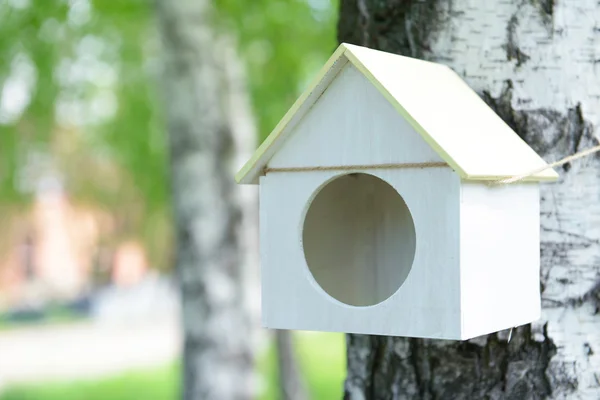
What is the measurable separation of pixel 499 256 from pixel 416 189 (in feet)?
0.54

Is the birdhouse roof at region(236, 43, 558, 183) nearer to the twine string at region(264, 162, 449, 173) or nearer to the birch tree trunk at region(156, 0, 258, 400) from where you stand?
the twine string at region(264, 162, 449, 173)

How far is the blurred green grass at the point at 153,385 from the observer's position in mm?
7977

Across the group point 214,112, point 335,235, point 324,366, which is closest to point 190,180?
point 214,112

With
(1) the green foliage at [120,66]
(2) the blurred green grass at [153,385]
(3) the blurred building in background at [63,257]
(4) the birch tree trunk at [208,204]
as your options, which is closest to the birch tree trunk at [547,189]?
(4) the birch tree trunk at [208,204]

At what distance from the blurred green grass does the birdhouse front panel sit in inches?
233

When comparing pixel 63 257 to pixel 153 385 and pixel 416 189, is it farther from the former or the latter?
pixel 416 189

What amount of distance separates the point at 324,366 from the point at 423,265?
337 inches

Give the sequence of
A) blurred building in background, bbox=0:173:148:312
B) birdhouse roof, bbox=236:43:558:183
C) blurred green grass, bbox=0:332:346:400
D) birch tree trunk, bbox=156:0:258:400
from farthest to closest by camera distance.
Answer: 1. blurred building in background, bbox=0:173:148:312
2. blurred green grass, bbox=0:332:346:400
3. birch tree trunk, bbox=156:0:258:400
4. birdhouse roof, bbox=236:43:558:183

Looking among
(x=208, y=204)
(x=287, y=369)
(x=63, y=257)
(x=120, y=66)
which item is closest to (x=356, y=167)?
(x=208, y=204)

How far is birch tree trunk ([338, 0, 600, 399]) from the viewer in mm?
1276

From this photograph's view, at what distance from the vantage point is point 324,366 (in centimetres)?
949

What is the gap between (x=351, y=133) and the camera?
1.17m

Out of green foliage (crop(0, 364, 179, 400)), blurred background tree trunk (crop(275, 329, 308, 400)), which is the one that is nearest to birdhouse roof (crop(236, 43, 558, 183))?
blurred background tree trunk (crop(275, 329, 308, 400))

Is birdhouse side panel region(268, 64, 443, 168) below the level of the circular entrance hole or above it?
above
